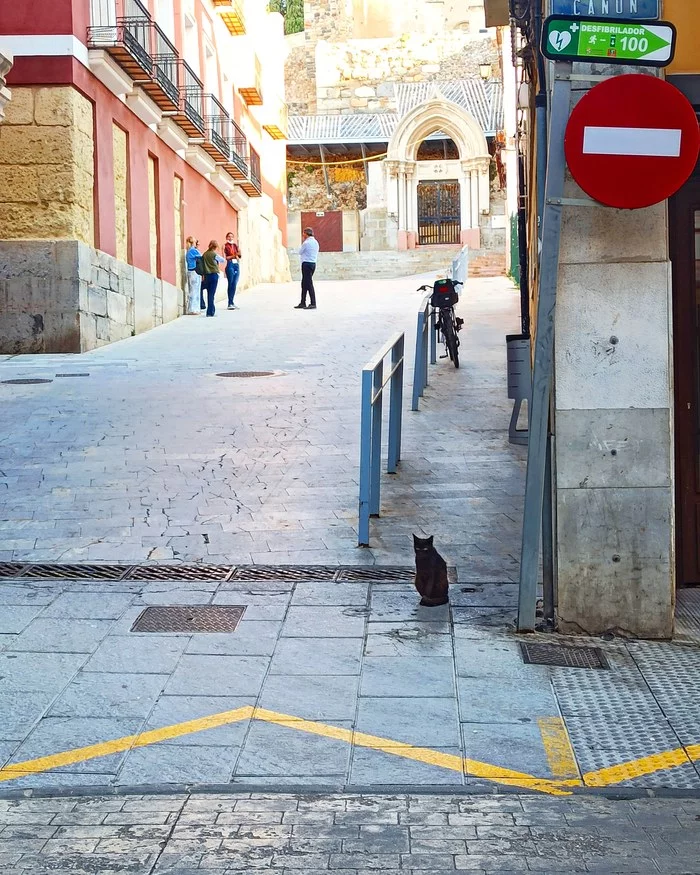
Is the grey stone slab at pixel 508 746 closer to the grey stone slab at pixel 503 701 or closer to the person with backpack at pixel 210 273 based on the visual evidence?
the grey stone slab at pixel 503 701

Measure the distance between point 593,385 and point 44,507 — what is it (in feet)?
14.0

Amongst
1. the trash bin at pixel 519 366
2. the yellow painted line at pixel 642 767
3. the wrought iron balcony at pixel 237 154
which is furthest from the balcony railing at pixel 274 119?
the yellow painted line at pixel 642 767

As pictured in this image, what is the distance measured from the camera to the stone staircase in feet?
151

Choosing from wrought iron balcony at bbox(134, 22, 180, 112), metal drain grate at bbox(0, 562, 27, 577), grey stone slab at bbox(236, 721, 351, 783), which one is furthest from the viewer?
wrought iron balcony at bbox(134, 22, 180, 112)

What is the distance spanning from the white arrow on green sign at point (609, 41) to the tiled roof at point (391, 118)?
1732 inches

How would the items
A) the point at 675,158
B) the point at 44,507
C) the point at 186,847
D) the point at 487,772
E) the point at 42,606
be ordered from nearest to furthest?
the point at 186,847, the point at 487,772, the point at 675,158, the point at 42,606, the point at 44,507

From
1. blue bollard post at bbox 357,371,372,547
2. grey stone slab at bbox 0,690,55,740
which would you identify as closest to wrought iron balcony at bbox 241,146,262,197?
blue bollard post at bbox 357,371,372,547

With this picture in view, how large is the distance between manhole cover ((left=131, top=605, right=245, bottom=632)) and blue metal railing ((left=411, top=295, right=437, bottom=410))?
20.5ft

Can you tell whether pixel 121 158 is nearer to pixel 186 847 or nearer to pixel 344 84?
pixel 186 847

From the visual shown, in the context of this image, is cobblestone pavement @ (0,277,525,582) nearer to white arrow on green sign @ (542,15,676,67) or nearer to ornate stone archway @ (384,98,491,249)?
white arrow on green sign @ (542,15,676,67)

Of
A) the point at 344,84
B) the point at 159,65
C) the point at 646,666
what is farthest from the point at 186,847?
the point at 344,84

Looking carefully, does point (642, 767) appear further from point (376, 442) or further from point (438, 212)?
point (438, 212)

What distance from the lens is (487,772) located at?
165 inches

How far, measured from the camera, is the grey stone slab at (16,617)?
5.89 metres
